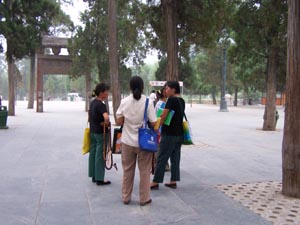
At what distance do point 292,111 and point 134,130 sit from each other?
248 centimetres

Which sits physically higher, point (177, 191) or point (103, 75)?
point (103, 75)

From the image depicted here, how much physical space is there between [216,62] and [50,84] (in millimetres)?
61220

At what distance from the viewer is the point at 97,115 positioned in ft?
22.4

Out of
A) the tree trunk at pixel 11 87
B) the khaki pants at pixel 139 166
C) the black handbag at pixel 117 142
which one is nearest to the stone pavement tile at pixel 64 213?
the khaki pants at pixel 139 166

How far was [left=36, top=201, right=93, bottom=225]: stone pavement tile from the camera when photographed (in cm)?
505

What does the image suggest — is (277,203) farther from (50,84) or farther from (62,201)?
(50,84)

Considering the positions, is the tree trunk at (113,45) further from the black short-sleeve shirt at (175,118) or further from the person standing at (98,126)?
the black short-sleeve shirt at (175,118)

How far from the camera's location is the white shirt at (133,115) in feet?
18.7

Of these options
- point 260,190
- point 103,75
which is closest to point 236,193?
point 260,190

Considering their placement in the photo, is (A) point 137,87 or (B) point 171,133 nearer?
(A) point 137,87

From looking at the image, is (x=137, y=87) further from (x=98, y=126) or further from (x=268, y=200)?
(x=268, y=200)

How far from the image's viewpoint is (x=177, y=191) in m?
6.66

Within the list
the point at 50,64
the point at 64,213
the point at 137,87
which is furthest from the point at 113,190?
the point at 50,64

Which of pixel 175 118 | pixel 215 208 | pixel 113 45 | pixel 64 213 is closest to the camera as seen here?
pixel 64 213
